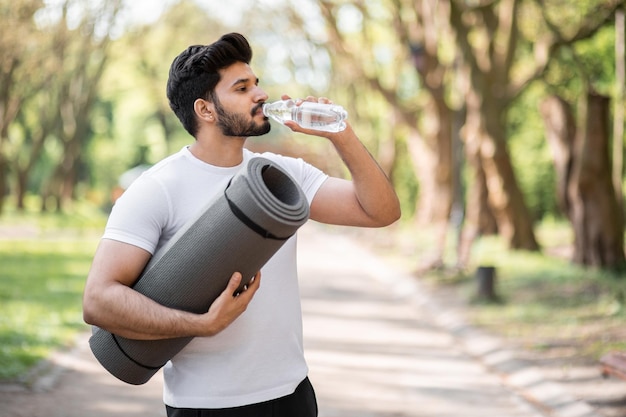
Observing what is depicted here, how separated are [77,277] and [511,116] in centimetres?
2581

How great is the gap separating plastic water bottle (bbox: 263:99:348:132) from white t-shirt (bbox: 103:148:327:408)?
19 centimetres

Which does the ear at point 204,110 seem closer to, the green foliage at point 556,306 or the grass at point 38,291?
the grass at point 38,291

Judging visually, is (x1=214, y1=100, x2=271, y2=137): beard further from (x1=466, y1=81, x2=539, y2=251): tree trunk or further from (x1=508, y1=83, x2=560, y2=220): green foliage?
(x1=508, y1=83, x2=560, y2=220): green foliage

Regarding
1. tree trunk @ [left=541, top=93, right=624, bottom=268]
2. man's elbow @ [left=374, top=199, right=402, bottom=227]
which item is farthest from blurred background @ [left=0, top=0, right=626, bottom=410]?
man's elbow @ [left=374, top=199, right=402, bottom=227]

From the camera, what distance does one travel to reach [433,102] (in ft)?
87.8

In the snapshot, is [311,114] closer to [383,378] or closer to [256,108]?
[256,108]

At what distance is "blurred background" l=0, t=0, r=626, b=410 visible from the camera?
631 inches

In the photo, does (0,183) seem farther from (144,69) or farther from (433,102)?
(144,69)

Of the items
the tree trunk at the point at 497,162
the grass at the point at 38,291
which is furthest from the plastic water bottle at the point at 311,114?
the tree trunk at the point at 497,162

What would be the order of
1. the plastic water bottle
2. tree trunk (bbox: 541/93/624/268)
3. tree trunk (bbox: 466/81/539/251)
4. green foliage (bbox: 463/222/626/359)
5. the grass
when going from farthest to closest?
tree trunk (bbox: 466/81/539/251) → tree trunk (bbox: 541/93/624/268) → green foliage (bbox: 463/222/626/359) → the grass → the plastic water bottle

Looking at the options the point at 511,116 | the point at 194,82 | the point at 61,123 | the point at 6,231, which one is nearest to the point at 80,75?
the point at 61,123

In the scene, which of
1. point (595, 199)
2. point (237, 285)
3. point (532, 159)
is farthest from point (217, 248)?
point (532, 159)

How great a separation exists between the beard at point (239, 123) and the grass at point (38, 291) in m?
5.49

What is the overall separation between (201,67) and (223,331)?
0.76 meters
